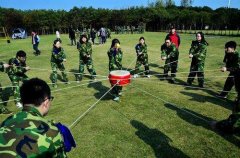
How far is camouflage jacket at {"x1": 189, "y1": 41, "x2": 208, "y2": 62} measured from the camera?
449 inches

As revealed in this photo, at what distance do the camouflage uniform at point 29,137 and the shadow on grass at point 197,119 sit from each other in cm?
534

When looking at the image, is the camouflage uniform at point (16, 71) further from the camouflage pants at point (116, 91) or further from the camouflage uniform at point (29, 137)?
the camouflage uniform at point (29, 137)

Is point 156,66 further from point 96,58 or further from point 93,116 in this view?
point 93,116

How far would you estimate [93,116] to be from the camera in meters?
8.87

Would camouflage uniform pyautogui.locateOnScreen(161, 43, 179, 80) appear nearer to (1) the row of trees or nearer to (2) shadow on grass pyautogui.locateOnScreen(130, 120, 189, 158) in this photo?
(2) shadow on grass pyautogui.locateOnScreen(130, 120, 189, 158)

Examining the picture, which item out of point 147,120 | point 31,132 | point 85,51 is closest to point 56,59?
point 85,51

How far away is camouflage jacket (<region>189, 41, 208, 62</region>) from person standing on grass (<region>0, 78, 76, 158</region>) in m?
9.30

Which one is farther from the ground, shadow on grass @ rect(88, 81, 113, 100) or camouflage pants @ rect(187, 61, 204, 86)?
camouflage pants @ rect(187, 61, 204, 86)

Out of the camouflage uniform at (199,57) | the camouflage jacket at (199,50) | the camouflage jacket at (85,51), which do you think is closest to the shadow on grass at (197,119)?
the camouflage uniform at (199,57)

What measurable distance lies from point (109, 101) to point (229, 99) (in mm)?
4631

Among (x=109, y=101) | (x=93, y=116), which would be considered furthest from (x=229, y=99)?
(x=93, y=116)

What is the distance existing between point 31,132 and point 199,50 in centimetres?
982

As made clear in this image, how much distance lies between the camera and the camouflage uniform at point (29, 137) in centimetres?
277

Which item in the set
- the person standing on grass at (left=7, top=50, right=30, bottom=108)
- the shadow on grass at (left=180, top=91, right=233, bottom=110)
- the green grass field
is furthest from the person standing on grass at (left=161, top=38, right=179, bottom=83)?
the person standing on grass at (left=7, top=50, right=30, bottom=108)
